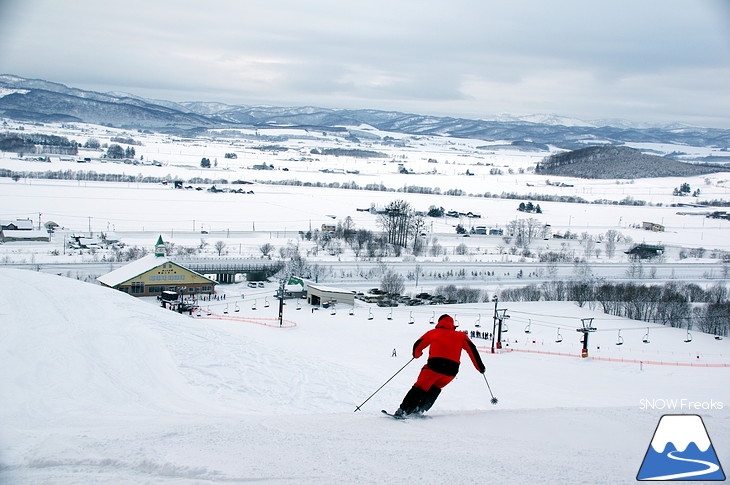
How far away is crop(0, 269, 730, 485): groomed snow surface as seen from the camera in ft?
12.0

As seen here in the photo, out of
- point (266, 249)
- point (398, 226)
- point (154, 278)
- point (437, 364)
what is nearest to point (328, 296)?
point (154, 278)

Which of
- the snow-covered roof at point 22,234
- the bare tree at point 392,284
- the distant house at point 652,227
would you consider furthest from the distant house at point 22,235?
the distant house at point 652,227

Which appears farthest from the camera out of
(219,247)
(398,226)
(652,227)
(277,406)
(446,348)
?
(652,227)

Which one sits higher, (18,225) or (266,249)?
(18,225)

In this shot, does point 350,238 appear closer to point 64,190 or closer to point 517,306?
point 517,306

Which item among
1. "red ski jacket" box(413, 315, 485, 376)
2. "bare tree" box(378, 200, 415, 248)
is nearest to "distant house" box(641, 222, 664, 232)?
"bare tree" box(378, 200, 415, 248)

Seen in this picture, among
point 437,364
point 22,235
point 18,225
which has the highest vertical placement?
point 437,364

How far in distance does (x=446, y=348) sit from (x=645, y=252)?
32.1m

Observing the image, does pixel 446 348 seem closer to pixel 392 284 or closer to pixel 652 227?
pixel 392 284

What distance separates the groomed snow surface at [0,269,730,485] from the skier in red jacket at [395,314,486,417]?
27 cm

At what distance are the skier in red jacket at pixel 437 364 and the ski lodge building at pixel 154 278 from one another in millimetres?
15962

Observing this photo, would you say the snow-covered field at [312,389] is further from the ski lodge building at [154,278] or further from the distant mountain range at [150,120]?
the distant mountain range at [150,120]

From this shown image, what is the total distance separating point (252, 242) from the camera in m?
31.7

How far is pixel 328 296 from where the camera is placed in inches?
787
